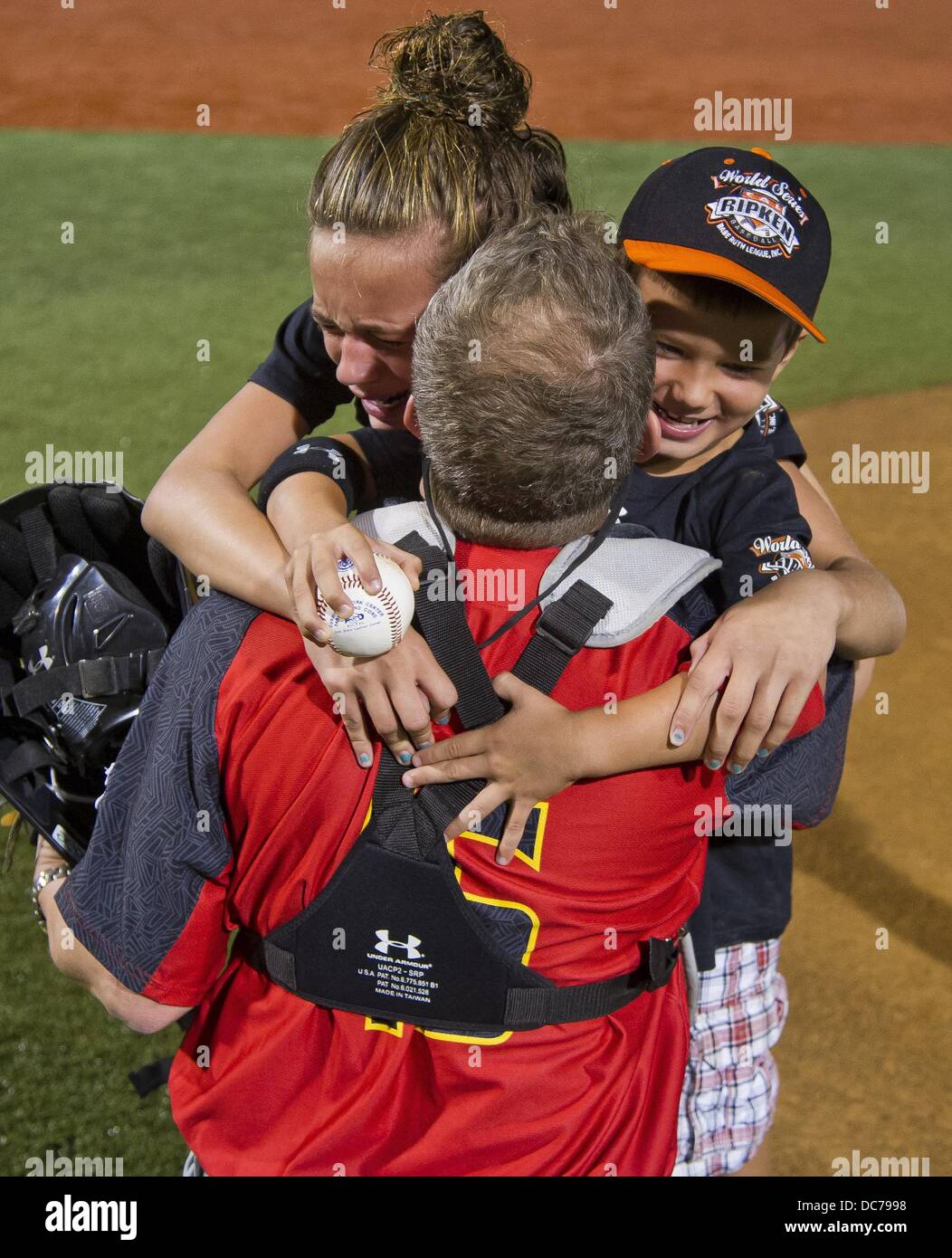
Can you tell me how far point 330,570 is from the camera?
1.44 meters

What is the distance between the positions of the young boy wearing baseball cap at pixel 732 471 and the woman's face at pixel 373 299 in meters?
0.13

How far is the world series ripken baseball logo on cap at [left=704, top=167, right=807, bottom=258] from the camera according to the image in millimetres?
2084

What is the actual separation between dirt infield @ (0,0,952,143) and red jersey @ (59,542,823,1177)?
9919mm

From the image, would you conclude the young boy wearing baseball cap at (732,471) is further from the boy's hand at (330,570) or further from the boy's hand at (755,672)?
the boy's hand at (330,570)

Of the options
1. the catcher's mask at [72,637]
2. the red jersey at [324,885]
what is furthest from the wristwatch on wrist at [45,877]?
the red jersey at [324,885]

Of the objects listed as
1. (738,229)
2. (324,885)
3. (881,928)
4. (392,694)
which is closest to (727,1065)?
(324,885)

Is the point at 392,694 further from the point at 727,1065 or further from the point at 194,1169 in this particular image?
the point at 727,1065

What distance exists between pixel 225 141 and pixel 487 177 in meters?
8.93

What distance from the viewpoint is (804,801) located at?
185 centimetres

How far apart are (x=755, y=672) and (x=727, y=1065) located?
3.35 ft

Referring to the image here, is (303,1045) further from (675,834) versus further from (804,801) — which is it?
(804,801)

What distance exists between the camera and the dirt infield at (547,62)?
10930 millimetres

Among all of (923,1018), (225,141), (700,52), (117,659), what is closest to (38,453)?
(117,659)

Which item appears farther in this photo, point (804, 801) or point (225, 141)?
point (225, 141)
